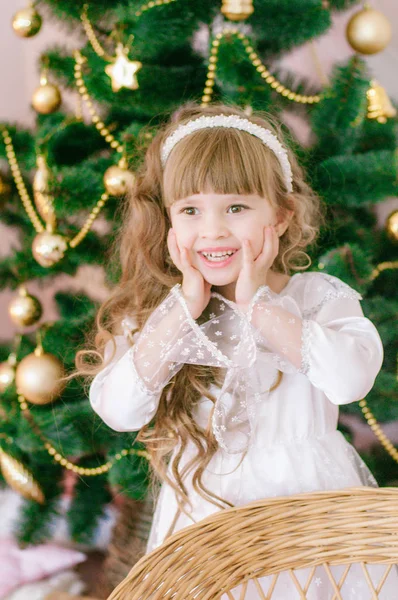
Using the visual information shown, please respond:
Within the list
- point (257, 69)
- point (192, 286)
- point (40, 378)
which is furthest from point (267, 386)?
point (257, 69)

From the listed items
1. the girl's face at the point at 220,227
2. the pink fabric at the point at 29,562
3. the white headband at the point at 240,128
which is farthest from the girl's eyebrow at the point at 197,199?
the pink fabric at the point at 29,562

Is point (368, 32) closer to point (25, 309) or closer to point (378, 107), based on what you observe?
point (378, 107)

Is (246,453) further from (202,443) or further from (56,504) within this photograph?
(56,504)

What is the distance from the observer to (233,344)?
0.95m

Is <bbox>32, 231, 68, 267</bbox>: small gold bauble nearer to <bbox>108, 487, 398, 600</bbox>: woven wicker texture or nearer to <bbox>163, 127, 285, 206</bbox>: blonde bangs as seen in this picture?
<bbox>163, 127, 285, 206</bbox>: blonde bangs

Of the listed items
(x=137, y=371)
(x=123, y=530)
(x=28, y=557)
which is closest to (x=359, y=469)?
(x=137, y=371)

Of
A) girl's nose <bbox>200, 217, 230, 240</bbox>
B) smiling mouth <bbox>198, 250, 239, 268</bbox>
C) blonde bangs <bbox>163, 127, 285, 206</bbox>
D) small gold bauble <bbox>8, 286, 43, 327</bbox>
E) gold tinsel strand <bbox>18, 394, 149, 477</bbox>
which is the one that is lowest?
gold tinsel strand <bbox>18, 394, 149, 477</bbox>

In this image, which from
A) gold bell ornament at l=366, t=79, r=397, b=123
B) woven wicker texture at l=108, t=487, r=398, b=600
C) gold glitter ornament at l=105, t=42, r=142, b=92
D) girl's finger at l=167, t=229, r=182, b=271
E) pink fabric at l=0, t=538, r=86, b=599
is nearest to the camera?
woven wicker texture at l=108, t=487, r=398, b=600

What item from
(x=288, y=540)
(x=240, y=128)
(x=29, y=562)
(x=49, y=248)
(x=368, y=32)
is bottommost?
(x=29, y=562)

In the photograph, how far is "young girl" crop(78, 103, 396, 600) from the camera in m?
0.89

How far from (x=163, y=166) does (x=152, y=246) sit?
13cm

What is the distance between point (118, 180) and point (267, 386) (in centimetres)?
42

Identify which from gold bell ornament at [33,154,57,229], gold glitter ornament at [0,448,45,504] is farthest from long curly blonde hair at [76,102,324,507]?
gold glitter ornament at [0,448,45,504]

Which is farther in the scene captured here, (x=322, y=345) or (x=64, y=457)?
(x=64, y=457)
